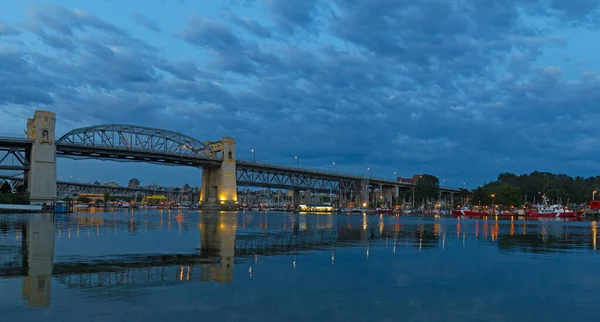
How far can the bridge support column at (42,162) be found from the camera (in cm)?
11031

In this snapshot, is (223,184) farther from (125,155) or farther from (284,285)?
(284,285)

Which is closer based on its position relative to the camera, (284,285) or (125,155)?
(284,285)

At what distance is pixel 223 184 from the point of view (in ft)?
551

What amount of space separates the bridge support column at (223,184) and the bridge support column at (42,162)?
5958cm

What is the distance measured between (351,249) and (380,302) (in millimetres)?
16118

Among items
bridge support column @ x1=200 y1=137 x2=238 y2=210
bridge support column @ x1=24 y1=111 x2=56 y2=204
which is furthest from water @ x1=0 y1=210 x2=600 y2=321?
bridge support column @ x1=200 y1=137 x2=238 y2=210

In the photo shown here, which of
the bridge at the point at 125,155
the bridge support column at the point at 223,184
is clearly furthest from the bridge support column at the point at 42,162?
the bridge support column at the point at 223,184

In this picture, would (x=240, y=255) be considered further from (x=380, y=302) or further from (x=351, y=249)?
(x=380, y=302)

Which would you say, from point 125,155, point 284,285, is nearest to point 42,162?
point 125,155

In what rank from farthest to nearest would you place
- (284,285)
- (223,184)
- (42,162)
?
1. (223,184)
2. (42,162)
3. (284,285)

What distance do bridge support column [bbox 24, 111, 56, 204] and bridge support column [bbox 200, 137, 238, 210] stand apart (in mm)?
59576

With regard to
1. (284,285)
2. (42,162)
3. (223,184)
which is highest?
(42,162)

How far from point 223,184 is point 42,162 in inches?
2459

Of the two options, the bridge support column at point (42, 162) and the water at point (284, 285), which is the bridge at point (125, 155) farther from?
the water at point (284, 285)
